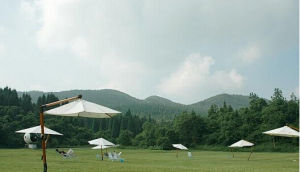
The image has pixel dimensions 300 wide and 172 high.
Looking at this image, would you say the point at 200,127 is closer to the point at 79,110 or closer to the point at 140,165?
the point at 140,165

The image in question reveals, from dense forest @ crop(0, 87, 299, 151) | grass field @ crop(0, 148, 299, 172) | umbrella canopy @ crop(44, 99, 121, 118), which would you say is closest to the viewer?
umbrella canopy @ crop(44, 99, 121, 118)

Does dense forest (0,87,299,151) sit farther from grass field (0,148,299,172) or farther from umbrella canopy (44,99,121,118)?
umbrella canopy (44,99,121,118)

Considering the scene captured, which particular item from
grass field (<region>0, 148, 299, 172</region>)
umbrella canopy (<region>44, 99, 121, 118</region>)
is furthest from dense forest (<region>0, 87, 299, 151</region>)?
umbrella canopy (<region>44, 99, 121, 118</region>)

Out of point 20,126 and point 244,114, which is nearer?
point 20,126

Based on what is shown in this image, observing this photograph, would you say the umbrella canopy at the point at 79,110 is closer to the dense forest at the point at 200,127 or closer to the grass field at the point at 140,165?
the grass field at the point at 140,165

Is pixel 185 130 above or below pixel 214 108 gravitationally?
below

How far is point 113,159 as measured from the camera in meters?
30.6

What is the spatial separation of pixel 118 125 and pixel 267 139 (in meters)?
48.0

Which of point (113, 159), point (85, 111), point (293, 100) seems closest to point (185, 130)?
point (293, 100)

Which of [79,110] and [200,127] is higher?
[200,127]

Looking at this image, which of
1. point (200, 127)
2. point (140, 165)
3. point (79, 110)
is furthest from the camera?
point (200, 127)

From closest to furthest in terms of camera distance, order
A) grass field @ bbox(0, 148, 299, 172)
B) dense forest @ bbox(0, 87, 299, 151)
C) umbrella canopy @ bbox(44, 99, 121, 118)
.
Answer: umbrella canopy @ bbox(44, 99, 121, 118) → grass field @ bbox(0, 148, 299, 172) → dense forest @ bbox(0, 87, 299, 151)

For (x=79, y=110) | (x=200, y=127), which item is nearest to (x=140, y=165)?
(x=79, y=110)

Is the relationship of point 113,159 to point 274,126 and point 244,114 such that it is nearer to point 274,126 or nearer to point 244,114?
point 274,126
